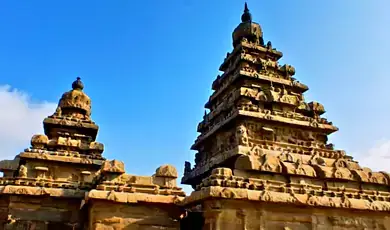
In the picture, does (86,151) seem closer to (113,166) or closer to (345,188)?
(113,166)

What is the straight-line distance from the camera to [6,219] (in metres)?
15.5

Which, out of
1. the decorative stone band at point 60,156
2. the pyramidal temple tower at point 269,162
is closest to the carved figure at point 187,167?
the pyramidal temple tower at point 269,162

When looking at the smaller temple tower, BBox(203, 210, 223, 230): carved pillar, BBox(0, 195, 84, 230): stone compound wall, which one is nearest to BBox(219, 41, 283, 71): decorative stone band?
the smaller temple tower

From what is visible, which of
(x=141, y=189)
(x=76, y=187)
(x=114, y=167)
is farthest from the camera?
(x=76, y=187)

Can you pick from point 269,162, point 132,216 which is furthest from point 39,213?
point 269,162

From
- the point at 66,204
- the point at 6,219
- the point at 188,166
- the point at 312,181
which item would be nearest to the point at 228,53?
the point at 188,166

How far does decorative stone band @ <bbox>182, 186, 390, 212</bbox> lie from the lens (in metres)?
12.3

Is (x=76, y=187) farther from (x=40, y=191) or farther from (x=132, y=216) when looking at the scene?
(x=132, y=216)

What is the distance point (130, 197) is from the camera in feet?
44.1

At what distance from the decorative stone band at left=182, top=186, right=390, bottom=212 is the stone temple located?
0.13ft

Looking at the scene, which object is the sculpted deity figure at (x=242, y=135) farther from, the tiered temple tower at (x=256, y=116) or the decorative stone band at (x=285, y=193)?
the decorative stone band at (x=285, y=193)

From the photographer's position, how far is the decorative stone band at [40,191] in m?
15.3

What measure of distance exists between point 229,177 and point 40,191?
7.63m

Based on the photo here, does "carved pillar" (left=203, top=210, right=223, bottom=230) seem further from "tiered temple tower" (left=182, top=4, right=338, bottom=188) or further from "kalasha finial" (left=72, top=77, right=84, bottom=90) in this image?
"kalasha finial" (left=72, top=77, right=84, bottom=90)
